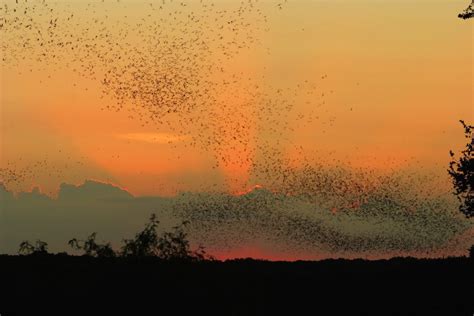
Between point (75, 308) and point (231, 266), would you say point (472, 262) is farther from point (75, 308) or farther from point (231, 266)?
point (75, 308)

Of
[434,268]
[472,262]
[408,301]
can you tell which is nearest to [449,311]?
[408,301]

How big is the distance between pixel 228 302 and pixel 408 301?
6.77 m

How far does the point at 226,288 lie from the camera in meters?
32.6

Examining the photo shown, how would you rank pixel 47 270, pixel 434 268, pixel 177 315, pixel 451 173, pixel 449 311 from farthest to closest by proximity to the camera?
pixel 451 173 < pixel 434 268 < pixel 47 270 < pixel 449 311 < pixel 177 315

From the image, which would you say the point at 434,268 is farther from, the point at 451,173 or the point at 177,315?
the point at 177,315

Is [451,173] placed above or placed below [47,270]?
above

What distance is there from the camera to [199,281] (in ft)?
109

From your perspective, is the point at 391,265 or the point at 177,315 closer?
the point at 177,315

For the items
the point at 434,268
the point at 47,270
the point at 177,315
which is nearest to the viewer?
the point at 177,315

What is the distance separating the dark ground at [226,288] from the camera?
30.8 meters

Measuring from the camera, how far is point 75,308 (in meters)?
30.3

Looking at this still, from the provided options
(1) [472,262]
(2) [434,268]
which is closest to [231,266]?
(2) [434,268]

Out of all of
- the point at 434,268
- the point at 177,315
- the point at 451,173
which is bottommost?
the point at 177,315

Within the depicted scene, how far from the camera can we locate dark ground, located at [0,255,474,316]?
3078 centimetres
